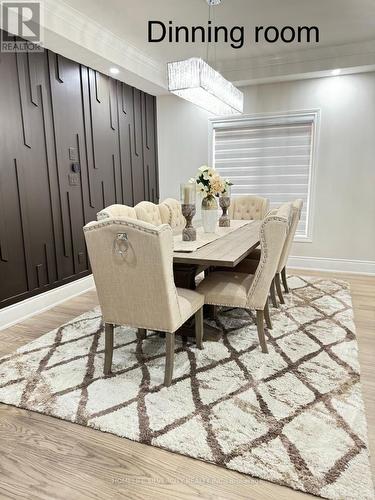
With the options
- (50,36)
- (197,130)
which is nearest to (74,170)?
(50,36)

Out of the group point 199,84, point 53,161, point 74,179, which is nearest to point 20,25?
point 53,161

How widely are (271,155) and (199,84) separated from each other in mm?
2364

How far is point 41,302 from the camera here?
3.36 meters

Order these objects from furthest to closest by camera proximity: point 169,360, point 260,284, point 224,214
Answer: point 224,214 < point 260,284 < point 169,360

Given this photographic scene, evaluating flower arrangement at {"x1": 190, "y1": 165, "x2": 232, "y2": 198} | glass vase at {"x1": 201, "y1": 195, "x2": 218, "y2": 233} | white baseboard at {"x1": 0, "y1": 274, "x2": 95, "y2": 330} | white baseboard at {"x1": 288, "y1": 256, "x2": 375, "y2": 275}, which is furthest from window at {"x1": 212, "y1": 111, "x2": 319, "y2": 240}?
white baseboard at {"x1": 0, "y1": 274, "x2": 95, "y2": 330}

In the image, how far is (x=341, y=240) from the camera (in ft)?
15.1

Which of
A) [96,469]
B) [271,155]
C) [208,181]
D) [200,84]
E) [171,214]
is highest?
[200,84]

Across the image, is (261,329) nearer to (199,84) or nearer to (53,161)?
(199,84)

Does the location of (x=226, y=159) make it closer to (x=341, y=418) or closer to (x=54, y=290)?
(x=54, y=290)

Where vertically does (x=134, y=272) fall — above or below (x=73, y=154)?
below

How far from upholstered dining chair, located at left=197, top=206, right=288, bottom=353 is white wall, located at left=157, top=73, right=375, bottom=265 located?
8.47ft

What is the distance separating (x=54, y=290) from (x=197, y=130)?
3111 mm

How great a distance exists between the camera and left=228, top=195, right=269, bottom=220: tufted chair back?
14.2ft

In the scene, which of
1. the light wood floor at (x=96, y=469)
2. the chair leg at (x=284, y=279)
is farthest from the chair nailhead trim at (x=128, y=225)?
the chair leg at (x=284, y=279)
